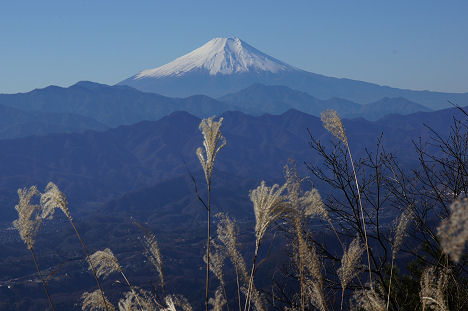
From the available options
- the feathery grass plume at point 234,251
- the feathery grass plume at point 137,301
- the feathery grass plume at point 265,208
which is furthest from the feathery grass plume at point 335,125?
the feathery grass plume at point 137,301

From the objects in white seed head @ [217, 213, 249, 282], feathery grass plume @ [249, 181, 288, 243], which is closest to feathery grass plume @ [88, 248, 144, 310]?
white seed head @ [217, 213, 249, 282]

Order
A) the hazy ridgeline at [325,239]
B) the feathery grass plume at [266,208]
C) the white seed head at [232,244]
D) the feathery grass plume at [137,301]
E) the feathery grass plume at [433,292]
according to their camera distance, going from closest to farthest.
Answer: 1. the feathery grass plume at [433,292]
2. the feathery grass plume at [266,208]
3. the hazy ridgeline at [325,239]
4. the feathery grass plume at [137,301]
5. the white seed head at [232,244]

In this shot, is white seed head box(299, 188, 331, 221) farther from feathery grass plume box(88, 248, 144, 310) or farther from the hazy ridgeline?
feathery grass plume box(88, 248, 144, 310)

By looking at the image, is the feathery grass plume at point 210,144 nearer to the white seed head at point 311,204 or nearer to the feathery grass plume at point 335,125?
the white seed head at point 311,204

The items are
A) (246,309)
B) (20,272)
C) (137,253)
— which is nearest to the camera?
(246,309)

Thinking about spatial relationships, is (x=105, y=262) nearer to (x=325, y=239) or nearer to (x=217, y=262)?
(x=217, y=262)

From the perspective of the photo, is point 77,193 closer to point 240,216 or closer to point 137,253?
point 240,216

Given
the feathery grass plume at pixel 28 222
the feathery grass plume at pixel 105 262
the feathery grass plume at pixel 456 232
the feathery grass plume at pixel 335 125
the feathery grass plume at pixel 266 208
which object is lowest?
the feathery grass plume at pixel 105 262

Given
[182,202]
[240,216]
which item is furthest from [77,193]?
[240,216]
